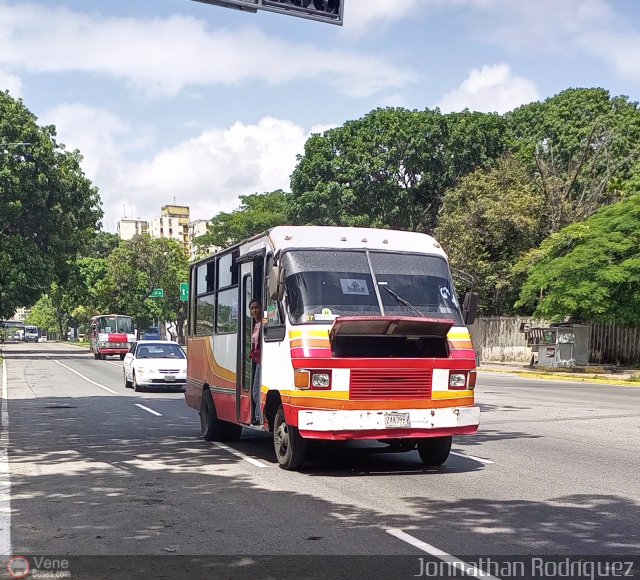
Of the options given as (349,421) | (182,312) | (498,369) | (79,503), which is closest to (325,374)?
(349,421)

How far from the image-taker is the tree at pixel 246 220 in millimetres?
79375

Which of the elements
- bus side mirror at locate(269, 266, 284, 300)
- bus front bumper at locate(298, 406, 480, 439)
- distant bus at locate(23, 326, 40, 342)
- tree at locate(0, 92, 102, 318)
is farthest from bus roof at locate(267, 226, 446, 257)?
distant bus at locate(23, 326, 40, 342)

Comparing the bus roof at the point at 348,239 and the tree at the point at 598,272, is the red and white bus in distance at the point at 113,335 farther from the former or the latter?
the bus roof at the point at 348,239

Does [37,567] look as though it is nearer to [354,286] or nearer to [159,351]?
[354,286]

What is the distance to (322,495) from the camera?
921 centimetres

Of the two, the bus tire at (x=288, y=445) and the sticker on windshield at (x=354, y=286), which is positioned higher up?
the sticker on windshield at (x=354, y=286)

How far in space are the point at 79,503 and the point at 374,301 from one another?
4128 mm

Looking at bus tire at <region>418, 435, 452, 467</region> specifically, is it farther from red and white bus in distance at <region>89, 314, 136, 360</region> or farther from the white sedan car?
red and white bus in distance at <region>89, 314, 136, 360</region>

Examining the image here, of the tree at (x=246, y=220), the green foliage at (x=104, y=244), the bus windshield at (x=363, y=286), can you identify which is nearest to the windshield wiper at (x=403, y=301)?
A: the bus windshield at (x=363, y=286)

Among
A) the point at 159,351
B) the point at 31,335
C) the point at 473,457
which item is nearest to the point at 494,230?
the point at 159,351

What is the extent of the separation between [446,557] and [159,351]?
21.8m

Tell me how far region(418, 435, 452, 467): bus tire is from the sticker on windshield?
1.97 m

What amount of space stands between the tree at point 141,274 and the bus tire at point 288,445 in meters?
69.1

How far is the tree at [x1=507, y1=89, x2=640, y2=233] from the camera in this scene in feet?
140
